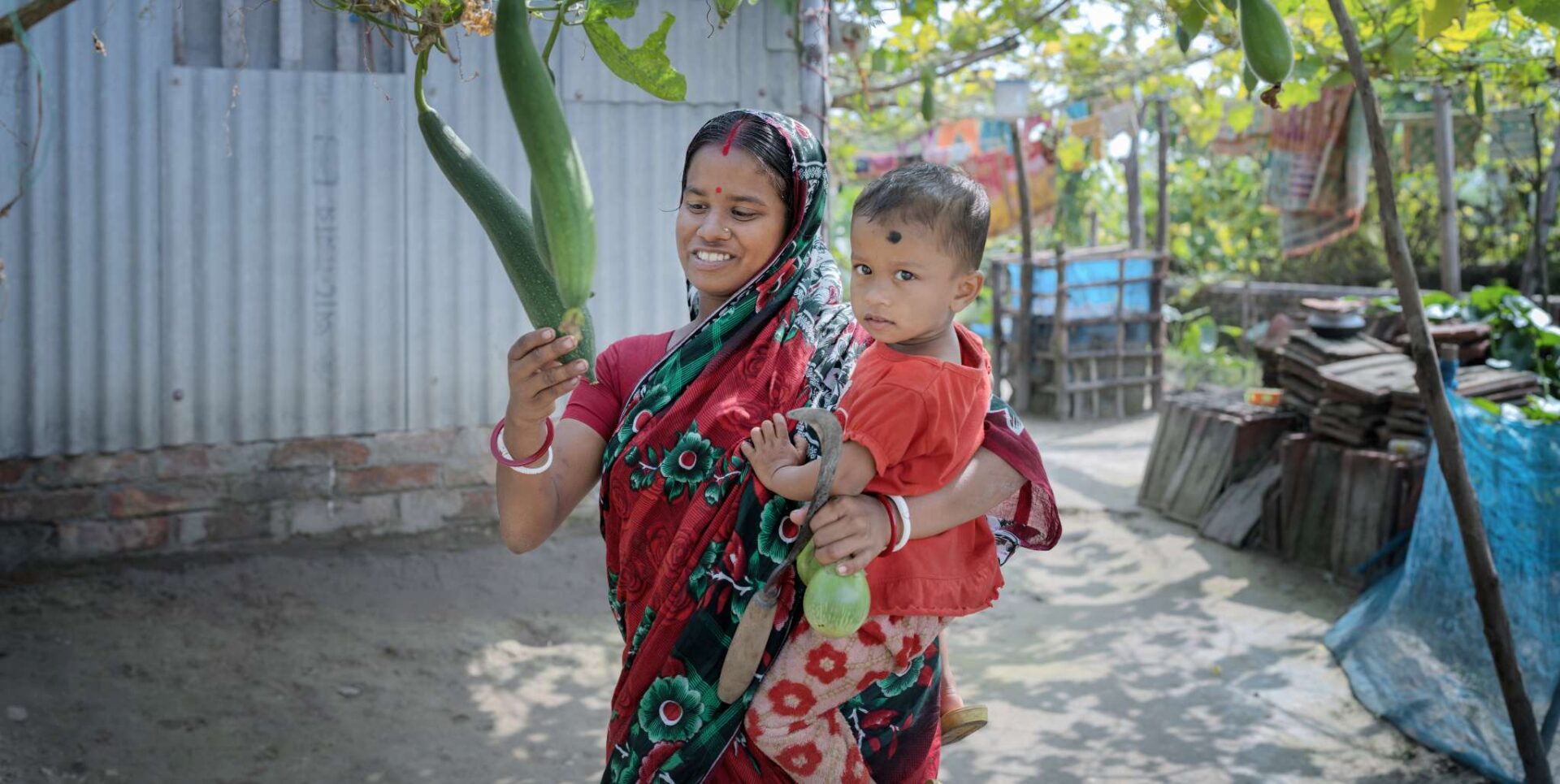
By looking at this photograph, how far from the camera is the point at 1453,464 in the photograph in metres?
3.27

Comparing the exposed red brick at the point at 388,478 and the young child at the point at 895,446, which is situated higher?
the young child at the point at 895,446

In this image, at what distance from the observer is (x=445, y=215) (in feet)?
18.2

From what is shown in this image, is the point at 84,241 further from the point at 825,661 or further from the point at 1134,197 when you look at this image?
the point at 1134,197

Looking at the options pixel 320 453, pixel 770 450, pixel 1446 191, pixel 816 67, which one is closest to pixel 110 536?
pixel 320 453

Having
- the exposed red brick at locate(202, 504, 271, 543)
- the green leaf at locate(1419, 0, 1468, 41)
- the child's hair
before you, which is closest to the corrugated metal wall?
the exposed red brick at locate(202, 504, 271, 543)

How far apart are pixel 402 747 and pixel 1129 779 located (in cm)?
238

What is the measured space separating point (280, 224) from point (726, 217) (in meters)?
3.85

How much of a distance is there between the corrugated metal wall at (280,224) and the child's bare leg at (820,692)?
11.0 ft

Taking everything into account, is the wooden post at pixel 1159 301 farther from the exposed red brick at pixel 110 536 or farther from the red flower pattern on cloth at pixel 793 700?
the red flower pattern on cloth at pixel 793 700

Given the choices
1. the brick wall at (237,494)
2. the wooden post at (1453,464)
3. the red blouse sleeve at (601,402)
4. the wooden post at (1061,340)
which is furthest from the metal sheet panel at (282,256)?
the wooden post at (1061,340)

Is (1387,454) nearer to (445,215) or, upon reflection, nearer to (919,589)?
(445,215)

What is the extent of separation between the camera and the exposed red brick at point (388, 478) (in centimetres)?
544

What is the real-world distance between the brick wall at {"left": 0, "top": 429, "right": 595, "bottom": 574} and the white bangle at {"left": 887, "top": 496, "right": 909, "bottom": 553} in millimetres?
4143

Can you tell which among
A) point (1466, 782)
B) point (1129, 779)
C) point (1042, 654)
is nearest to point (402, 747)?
point (1129, 779)
